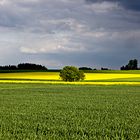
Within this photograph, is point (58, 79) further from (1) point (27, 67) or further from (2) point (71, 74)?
(1) point (27, 67)

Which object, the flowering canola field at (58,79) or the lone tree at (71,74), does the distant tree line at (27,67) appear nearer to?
the flowering canola field at (58,79)

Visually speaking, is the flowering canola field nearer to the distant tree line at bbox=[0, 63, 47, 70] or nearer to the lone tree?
the lone tree

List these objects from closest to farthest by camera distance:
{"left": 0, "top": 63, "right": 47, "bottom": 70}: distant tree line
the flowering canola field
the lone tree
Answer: the flowering canola field
the lone tree
{"left": 0, "top": 63, "right": 47, "bottom": 70}: distant tree line

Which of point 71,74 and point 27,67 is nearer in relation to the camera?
point 71,74

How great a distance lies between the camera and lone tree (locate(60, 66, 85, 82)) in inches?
3231

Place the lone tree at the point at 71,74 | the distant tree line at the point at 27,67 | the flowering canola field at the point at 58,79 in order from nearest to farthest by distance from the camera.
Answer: the flowering canola field at the point at 58,79, the lone tree at the point at 71,74, the distant tree line at the point at 27,67

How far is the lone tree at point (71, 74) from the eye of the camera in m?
82.1

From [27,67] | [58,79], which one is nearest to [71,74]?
[58,79]

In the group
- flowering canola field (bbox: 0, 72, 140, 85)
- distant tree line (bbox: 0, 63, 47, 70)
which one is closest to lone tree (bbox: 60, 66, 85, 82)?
flowering canola field (bbox: 0, 72, 140, 85)

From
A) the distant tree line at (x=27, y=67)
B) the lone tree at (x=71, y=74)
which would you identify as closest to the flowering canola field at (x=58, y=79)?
the lone tree at (x=71, y=74)

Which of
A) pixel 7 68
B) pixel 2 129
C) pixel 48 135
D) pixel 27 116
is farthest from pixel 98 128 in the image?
pixel 7 68

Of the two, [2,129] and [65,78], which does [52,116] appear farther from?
[65,78]

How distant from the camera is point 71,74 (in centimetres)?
8200

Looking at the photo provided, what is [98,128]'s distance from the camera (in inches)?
704
